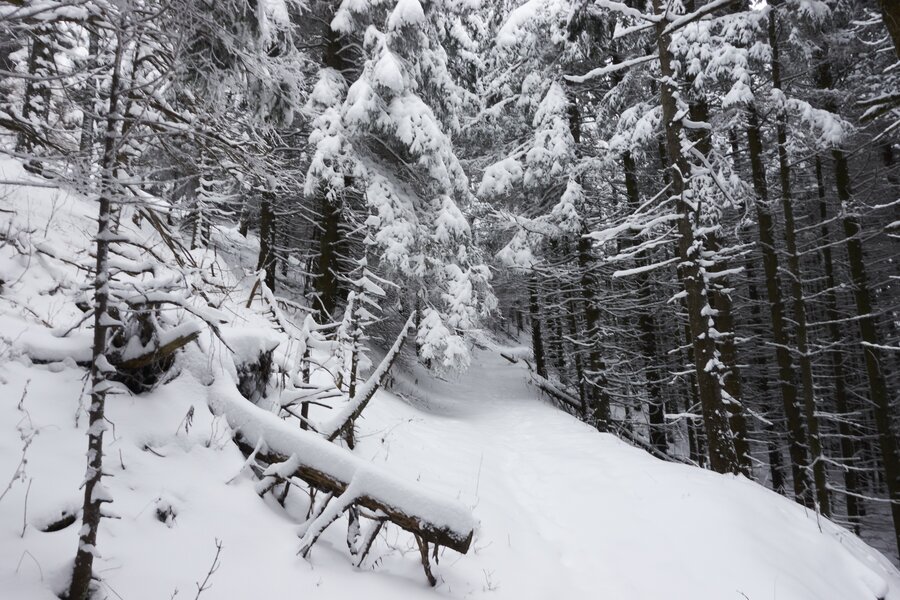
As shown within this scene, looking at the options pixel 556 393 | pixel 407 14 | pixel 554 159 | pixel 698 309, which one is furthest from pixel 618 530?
pixel 556 393

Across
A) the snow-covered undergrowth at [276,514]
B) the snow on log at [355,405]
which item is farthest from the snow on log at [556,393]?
the snow on log at [355,405]

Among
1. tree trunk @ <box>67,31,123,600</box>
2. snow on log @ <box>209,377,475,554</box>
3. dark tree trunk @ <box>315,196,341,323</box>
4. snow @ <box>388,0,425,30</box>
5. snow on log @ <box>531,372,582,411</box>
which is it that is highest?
snow @ <box>388,0,425,30</box>

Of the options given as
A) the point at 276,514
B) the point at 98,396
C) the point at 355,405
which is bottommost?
the point at 276,514

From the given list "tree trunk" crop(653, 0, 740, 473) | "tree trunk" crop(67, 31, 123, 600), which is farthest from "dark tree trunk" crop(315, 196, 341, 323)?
"tree trunk" crop(67, 31, 123, 600)

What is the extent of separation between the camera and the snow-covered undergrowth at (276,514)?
97.5 inches

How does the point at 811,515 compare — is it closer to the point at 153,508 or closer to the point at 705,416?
the point at 705,416

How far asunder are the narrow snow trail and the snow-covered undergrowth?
1.0 inches

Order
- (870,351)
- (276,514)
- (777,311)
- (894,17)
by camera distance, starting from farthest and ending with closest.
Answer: (777,311), (870,351), (276,514), (894,17)

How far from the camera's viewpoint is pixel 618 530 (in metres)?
5.00

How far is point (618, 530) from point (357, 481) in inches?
133

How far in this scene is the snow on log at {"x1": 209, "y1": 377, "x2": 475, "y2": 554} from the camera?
10.5 ft

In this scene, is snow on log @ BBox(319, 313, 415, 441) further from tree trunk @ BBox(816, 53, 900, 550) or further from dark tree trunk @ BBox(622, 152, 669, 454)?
tree trunk @ BBox(816, 53, 900, 550)

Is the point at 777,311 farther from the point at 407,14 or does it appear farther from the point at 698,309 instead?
the point at 407,14

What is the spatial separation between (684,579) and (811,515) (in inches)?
167
